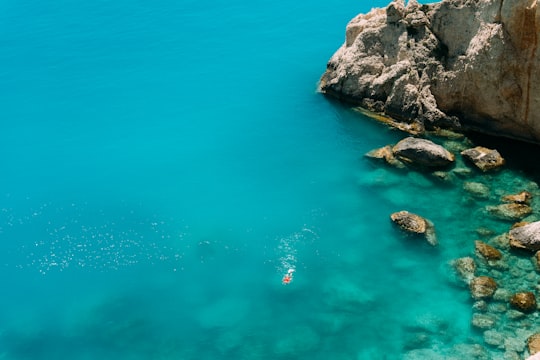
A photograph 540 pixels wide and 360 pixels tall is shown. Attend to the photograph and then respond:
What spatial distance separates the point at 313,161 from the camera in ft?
105

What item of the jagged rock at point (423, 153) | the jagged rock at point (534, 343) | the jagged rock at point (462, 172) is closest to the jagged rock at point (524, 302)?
the jagged rock at point (534, 343)

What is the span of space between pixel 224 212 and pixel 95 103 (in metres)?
14.5

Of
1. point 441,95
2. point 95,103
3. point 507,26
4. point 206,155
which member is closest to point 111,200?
point 206,155

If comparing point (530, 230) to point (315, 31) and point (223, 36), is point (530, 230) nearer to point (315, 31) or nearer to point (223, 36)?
point (315, 31)

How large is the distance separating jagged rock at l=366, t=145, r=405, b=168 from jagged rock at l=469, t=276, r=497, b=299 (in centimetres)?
858

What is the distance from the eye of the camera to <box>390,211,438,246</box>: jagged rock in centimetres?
2623

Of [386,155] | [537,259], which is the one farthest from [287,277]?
[537,259]

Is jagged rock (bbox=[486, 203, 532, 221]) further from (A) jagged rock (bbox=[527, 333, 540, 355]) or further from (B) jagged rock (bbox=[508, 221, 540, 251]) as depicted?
(A) jagged rock (bbox=[527, 333, 540, 355])

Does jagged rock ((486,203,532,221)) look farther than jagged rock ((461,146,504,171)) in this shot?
No

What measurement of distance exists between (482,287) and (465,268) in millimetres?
1331

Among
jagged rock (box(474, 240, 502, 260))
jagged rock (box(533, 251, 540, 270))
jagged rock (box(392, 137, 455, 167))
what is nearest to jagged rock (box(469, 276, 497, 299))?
jagged rock (box(474, 240, 502, 260))

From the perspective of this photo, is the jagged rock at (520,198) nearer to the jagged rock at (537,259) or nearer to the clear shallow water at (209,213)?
the clear shallow water at (209,213)

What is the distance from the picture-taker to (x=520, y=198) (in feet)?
88.7

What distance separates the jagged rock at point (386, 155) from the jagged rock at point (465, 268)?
7207 mm
